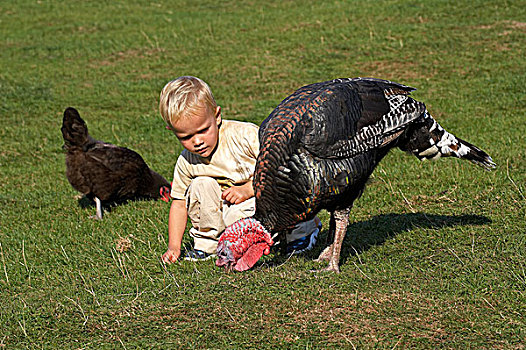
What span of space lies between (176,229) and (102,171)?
3375mm

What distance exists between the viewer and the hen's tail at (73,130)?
881cm

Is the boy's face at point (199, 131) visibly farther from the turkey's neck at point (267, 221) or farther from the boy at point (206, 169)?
the turkey's neck at point (267, 221)

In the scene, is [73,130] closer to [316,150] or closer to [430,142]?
[316,150]

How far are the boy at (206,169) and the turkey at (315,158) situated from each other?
557mm

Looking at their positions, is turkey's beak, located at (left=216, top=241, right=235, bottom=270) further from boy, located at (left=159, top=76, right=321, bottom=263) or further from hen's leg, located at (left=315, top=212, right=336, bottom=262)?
hen's leg, located at (left=315, top=212, right=336, bottom=262)

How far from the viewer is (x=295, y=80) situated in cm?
1458

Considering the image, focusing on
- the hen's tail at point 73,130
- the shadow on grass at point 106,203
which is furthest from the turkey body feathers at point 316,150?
the hen's tail at point 73,130

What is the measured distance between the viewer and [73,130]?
8.80 m

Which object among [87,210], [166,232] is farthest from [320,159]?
[87,210]

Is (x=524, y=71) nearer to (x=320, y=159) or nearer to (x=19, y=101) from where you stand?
(x=320, y=159)

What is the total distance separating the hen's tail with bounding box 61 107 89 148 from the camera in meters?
8.81

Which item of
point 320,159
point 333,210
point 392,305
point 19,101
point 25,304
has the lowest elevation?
point 19,101

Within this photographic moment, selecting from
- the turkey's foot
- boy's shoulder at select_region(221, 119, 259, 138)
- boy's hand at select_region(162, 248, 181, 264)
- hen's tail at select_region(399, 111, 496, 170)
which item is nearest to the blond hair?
boy's shoulder at select_region(221, 119, 259, 138)

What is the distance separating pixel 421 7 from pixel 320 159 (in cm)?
1540
